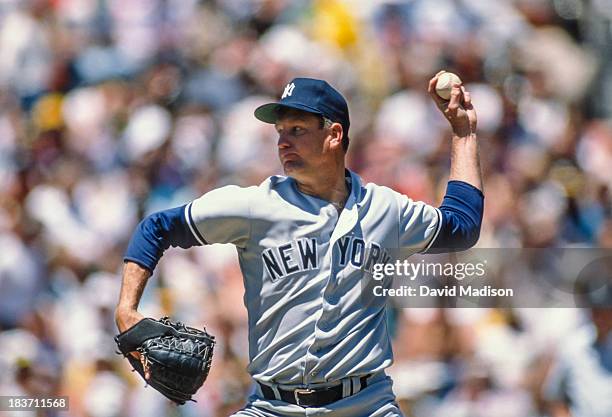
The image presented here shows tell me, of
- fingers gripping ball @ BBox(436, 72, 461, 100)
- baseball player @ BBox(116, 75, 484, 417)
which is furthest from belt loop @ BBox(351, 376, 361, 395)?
fingers gripping ball @ BBox(436, 72, 461, 100)

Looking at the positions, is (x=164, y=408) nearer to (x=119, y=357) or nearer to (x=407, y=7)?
(x=119, y=357)

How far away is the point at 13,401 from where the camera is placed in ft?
17.2

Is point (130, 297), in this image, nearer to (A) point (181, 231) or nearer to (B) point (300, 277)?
(A) point (181, 231)

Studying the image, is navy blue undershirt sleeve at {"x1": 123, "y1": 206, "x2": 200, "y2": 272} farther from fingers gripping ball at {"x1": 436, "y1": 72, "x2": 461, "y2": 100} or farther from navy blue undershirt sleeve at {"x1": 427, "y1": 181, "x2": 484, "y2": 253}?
fingers gripping ball at {"x1": 436, "y1": 72, "x2": 461, "y2": 100}

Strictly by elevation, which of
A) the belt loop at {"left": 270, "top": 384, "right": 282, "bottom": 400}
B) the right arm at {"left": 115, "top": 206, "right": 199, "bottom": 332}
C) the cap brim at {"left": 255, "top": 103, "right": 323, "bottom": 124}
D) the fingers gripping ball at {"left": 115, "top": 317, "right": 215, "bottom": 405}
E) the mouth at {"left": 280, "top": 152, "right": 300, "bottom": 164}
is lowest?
the belt loop at {"left": 270, "top": 384, "right": 282, "bottom": 400}

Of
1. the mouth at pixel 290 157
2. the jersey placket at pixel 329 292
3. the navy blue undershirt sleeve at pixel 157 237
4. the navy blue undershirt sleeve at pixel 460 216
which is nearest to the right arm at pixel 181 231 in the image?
the navy blue undershirt sleeve at pixel 157 237

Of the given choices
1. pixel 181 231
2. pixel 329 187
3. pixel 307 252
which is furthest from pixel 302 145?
pixel 181 231

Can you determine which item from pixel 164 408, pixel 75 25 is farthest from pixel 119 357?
pixel 75 25

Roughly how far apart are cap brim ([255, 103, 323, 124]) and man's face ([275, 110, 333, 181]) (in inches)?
1.1

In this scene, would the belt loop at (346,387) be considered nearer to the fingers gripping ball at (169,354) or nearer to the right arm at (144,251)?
the fingers gripping ball at (169,354)

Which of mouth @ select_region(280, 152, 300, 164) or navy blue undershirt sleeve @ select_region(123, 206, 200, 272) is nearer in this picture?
navy blue undershirt sleeve @ select_region(123, 206, 200, 272)

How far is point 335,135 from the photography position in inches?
126

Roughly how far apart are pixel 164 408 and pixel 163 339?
2.13 meters

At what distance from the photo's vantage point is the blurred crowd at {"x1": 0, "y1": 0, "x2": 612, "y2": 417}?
4777 millimetres
